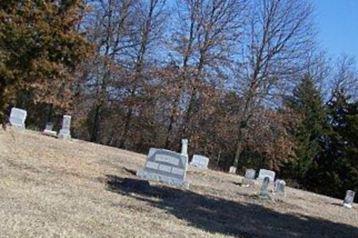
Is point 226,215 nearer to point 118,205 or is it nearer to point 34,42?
point 118,205

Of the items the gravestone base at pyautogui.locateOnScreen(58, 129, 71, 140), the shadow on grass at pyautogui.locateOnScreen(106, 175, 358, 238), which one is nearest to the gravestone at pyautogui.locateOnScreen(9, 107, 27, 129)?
the gravestone base at pyautogui.locateOnScreen(58, 129, 71, 140)

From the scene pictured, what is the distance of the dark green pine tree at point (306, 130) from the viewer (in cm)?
4831

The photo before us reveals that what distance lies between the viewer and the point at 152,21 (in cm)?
4416

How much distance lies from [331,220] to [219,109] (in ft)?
80.1

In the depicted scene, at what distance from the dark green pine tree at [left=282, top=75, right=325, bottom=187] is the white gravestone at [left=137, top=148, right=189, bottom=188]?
94.6 ft

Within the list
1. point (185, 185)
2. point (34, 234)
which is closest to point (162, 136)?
point (185, 185)

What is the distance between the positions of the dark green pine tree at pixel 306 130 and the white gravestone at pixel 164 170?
28830mm

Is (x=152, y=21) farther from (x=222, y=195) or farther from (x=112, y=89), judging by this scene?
(x=222, y=195)

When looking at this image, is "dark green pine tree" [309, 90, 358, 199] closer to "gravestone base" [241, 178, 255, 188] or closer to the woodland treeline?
the woodland treeline

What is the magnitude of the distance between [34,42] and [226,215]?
741 cm

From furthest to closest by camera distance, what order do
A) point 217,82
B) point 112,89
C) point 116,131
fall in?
point 116,131
point 112,89
point 217,82

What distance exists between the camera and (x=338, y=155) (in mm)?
50312

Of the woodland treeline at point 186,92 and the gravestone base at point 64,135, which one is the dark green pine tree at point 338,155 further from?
the gravestone base at point 64,135

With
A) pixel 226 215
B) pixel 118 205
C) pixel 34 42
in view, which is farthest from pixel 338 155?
pixel 34 42
